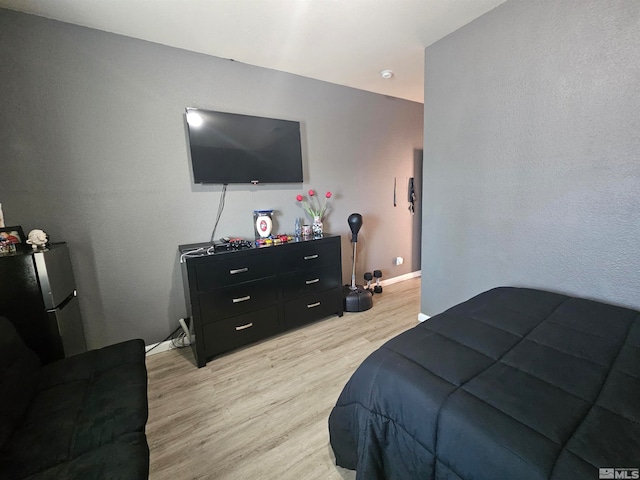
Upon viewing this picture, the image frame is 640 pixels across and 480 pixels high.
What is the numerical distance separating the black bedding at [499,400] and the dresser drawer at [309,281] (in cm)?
131

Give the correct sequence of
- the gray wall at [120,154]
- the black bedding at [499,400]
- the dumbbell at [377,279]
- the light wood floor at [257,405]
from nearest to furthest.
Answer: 1. the black bedding at [499,400]
2. the light wood floor at [257,405]
3. the gray wall at [120,154]
4. the dumbbell at [377,279]

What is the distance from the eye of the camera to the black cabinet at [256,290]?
196 cm

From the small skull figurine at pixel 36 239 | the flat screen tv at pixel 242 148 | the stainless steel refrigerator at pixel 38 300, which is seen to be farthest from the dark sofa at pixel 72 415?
the flat screen tv at pixel 242 148

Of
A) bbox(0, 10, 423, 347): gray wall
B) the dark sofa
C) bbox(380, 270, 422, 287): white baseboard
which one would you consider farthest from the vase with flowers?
the dark sofa

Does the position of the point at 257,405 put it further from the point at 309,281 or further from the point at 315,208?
the point at 315,208

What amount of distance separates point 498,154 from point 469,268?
0.90m

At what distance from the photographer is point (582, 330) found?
1.12 metres

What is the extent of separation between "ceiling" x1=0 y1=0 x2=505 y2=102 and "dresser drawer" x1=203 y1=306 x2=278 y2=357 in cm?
220

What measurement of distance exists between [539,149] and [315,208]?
1972 mm

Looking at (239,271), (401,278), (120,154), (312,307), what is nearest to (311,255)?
(312,307)

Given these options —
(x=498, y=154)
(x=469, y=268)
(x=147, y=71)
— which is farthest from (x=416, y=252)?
(x=147, y=71)

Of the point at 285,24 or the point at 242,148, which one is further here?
the point at 242,148

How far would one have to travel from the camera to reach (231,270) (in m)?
2.04

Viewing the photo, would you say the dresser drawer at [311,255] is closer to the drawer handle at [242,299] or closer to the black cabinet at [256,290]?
the black cabinet at [256,290]
